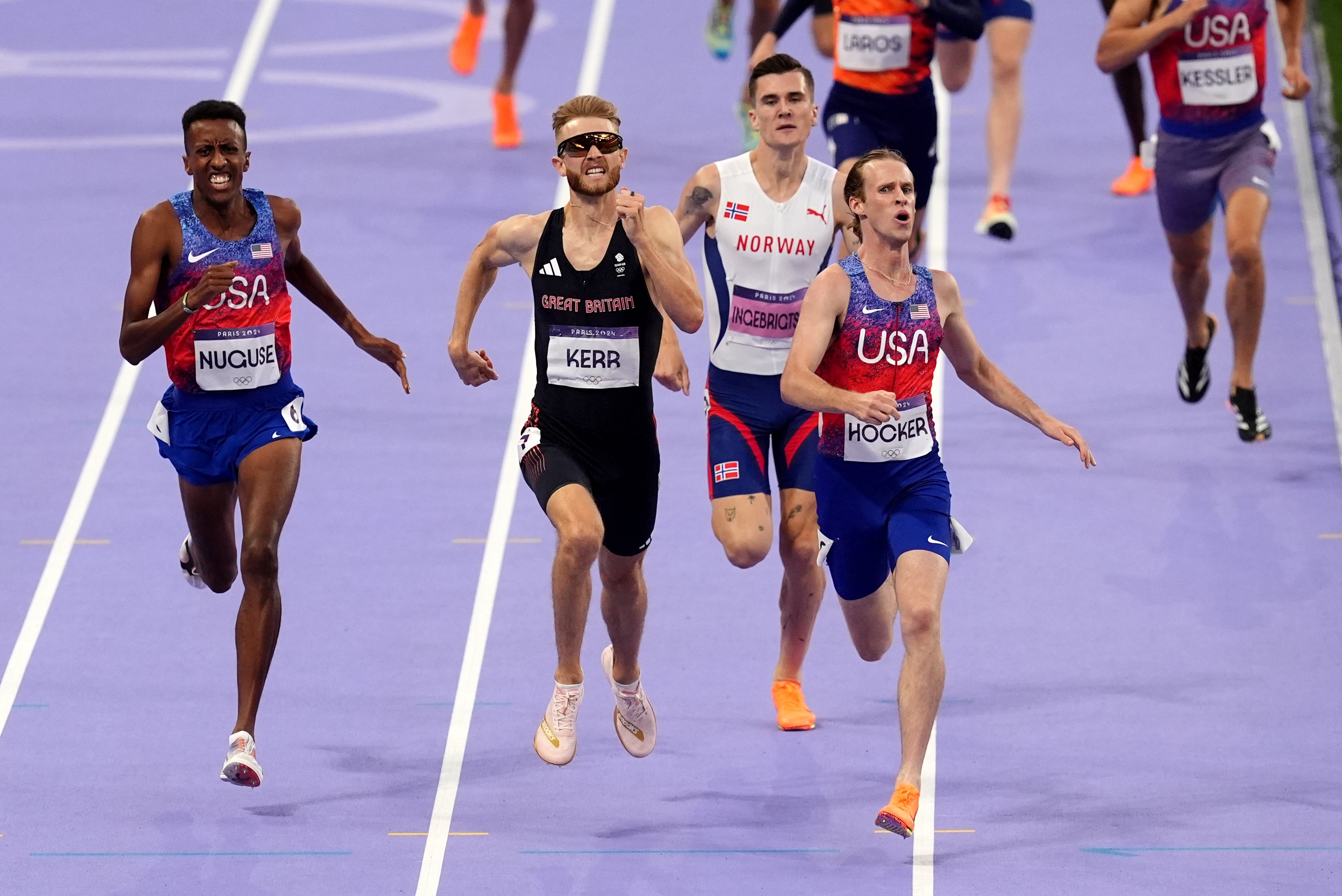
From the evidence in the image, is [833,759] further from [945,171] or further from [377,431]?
[945,171]

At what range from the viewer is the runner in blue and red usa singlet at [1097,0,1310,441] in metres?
9.28

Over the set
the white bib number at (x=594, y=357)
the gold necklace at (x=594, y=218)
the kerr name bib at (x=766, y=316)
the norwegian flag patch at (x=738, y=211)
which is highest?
the gold necklace at (x=594, y=218)

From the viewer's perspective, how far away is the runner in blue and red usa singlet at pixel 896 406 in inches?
262

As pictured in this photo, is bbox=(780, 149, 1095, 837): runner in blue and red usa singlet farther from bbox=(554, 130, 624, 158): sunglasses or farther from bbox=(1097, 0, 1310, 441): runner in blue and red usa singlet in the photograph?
bbox=(1097, 0, 1310, 441): runner in blue and red usa singlet

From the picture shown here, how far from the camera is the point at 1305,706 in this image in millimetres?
8070

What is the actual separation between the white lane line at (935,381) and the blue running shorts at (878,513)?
12.5 inches

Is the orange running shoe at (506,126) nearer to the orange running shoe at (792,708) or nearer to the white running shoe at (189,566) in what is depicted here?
the white running shoe at (189,566)

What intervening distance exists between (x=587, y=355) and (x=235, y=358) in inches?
46.3

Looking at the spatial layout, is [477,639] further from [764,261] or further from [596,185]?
[596,185]

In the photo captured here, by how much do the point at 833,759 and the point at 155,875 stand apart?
242cm

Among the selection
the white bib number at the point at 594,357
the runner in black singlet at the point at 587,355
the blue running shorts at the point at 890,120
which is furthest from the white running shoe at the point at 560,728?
the blue running shorts at the point at 890,120

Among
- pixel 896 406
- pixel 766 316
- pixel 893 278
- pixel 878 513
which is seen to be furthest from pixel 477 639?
pixel 896 406

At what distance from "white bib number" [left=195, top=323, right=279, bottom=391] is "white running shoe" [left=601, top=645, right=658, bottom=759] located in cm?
154

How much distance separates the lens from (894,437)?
275 inches
